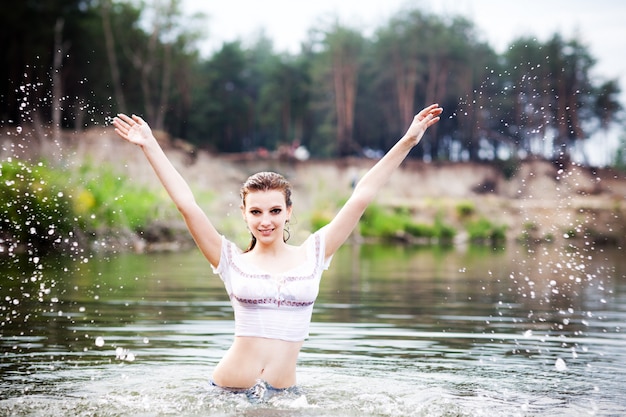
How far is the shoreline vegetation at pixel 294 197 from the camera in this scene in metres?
24.6

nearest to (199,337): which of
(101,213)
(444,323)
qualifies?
(444,323)

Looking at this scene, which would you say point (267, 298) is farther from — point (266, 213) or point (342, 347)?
point (342, 347)

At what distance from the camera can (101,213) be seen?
2589 cm

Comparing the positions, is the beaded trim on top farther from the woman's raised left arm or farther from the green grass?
the green grass

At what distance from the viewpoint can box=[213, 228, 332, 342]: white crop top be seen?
5.75 metres

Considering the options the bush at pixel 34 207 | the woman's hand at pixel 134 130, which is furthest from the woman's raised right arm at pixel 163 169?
the bush at pixel 34 207

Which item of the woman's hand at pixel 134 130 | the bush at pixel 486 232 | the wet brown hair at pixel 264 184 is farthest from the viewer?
the bush at pixel 486 232

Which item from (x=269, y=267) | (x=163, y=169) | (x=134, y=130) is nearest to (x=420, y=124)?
(x=269, y=267)

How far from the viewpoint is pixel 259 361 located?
5.86m

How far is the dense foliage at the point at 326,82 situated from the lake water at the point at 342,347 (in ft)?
111

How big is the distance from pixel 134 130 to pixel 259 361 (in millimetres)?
1649

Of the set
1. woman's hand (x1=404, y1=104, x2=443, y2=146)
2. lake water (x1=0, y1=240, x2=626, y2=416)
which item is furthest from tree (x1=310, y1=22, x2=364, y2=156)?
woman's hand (x1=404, y1=104, x2=443, y2=146)

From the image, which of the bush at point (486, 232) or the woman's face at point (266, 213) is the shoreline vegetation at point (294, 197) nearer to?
the bush at point (486, 232)

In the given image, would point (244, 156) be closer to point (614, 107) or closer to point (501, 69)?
point (501, 69)
